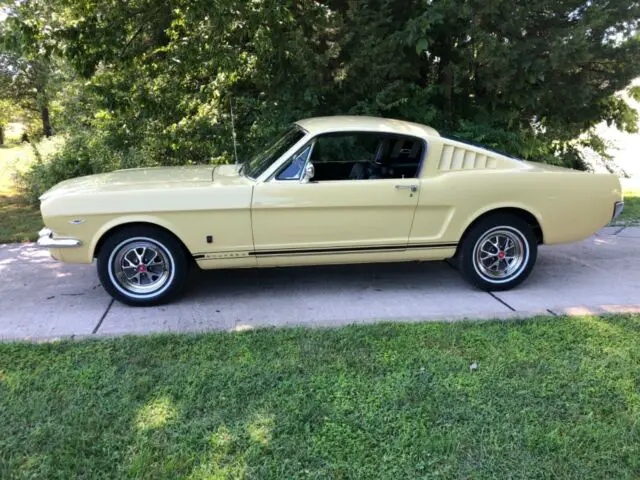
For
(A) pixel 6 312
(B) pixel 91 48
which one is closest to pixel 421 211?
(A) pixel 6 312

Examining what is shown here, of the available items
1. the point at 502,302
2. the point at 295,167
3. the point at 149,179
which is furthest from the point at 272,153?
the point at 502,302

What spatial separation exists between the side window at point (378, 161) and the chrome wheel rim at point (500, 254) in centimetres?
91

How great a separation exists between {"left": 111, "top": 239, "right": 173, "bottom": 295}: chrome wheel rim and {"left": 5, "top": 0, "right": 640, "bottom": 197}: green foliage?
3557 millimetres

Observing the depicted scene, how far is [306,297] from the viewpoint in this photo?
4883 mm

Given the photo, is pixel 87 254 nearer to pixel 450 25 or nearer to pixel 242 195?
pixel 242 195

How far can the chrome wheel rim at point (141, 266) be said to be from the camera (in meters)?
4.55

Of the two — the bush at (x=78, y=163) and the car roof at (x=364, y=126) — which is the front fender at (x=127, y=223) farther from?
the bush at (x=78, y=163)

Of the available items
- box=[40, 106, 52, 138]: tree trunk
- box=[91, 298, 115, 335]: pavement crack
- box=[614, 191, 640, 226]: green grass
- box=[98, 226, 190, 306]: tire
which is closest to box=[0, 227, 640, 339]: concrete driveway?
box=[91, 298, 115, 335]: pavement crack

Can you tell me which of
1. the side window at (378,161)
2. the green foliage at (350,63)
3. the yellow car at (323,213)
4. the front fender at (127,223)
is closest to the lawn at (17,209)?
Result: the green foliage at (350,63)

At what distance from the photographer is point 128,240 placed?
451cm

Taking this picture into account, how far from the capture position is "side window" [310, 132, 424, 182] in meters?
4.93

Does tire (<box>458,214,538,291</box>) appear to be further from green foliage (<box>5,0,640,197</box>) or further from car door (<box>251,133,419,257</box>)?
green foliage (<box>5,0,640,197</box>)

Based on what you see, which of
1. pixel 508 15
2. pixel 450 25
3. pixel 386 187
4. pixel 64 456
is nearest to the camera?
pixel 64 456

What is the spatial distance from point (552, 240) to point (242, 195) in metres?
2.83
